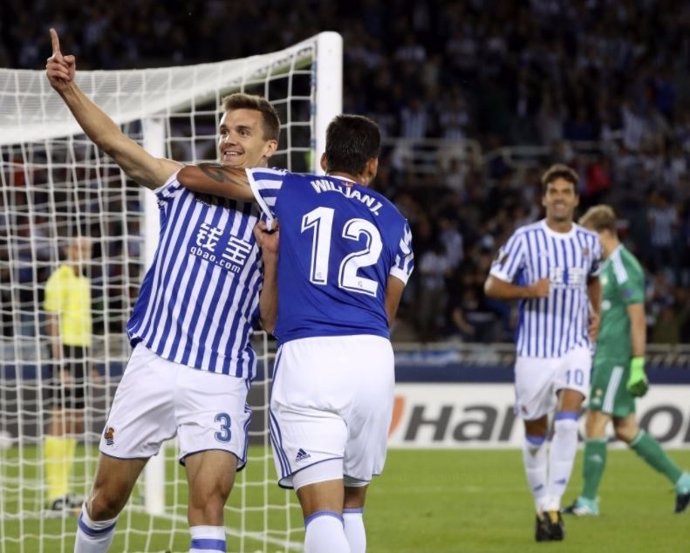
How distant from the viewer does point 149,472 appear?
10.9 meters

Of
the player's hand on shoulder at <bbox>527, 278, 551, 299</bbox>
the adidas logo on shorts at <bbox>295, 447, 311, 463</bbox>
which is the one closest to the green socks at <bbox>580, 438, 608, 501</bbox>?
the player's hand on shoulder at <bbox>527, 278, 551, 299</bbox>

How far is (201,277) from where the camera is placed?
6.10 meters

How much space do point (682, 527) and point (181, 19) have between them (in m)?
15.4

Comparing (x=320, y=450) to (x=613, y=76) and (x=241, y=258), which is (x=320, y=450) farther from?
(x=613, y=76)

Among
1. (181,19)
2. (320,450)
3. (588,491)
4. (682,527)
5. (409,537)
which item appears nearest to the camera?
(320,450)

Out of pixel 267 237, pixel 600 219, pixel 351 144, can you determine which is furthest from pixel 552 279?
pixel 267 237

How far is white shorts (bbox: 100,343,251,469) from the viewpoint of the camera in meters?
5.98

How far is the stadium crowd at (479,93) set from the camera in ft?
71.3

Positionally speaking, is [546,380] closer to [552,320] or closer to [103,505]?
[552,320]

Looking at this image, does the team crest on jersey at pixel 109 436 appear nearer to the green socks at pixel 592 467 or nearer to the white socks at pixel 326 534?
the white socks at pixel 326 534

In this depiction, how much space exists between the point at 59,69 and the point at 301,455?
1.72 meters

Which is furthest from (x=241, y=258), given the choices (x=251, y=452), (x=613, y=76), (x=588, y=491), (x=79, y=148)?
(x=613, y=76)

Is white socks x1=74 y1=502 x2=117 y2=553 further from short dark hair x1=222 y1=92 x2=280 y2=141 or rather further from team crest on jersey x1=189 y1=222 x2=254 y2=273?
short dark hair x1=222 y1=92 x2=280 y2=141

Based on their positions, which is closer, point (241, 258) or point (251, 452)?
point (241, 258)
